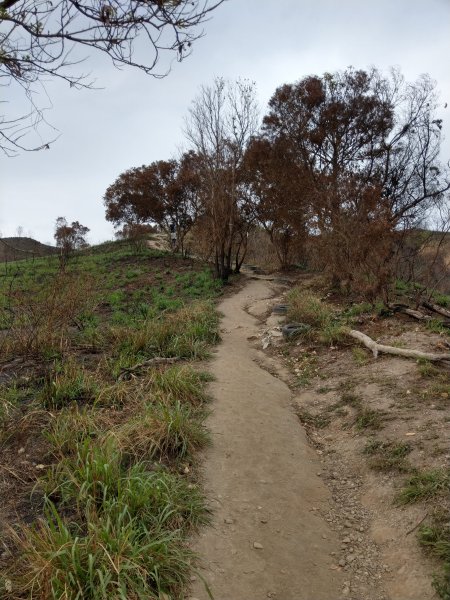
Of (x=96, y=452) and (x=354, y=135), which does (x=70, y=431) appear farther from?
(x=354, y=135)

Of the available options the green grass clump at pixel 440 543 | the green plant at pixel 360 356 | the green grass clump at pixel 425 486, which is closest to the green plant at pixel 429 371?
the green plant at pixel 360 356

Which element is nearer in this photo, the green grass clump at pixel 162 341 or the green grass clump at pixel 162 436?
the green grass clump at pixel 162 436

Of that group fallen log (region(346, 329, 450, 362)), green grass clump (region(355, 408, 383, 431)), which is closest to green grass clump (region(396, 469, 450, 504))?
green grass clump (region(355, 408, 383, 431))

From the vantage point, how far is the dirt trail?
2748 millimetres

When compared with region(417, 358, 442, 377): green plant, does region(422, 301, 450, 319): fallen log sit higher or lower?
higher

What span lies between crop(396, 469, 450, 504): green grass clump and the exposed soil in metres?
0.08

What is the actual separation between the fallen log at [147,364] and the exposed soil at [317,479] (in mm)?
648

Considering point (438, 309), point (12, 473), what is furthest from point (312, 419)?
point (438, 309)

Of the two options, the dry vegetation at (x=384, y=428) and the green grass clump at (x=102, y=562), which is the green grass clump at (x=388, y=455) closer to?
the dry vegetation at (x=384, y=428)

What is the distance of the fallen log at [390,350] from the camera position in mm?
5766

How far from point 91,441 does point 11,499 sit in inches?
27.9

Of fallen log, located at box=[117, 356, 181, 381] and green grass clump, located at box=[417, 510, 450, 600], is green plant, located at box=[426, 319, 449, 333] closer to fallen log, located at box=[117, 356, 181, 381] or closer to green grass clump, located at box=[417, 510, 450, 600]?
fallen log, located at box=[117, 356, 181, 381]

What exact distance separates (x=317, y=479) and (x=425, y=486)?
Result: 100 cm

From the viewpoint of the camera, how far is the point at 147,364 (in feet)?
20.9
